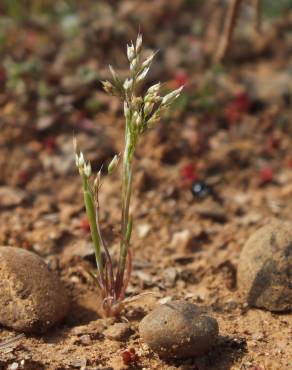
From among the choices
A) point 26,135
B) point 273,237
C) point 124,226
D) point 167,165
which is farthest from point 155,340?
point 26,135

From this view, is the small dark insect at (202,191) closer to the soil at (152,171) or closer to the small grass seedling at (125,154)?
the soil at (152,171)

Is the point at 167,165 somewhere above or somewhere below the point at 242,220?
above

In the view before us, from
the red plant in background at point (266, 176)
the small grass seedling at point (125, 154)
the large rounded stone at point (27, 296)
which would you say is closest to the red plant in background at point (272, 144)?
the red plant in background at point (266, 176)

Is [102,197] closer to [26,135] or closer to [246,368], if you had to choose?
[26,135]

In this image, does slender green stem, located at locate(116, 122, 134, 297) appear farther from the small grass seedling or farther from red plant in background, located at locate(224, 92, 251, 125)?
red plant in background, located at locate(224, 92, 251, 125)

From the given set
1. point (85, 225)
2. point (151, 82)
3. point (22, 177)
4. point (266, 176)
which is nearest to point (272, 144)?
point (266, 176)
